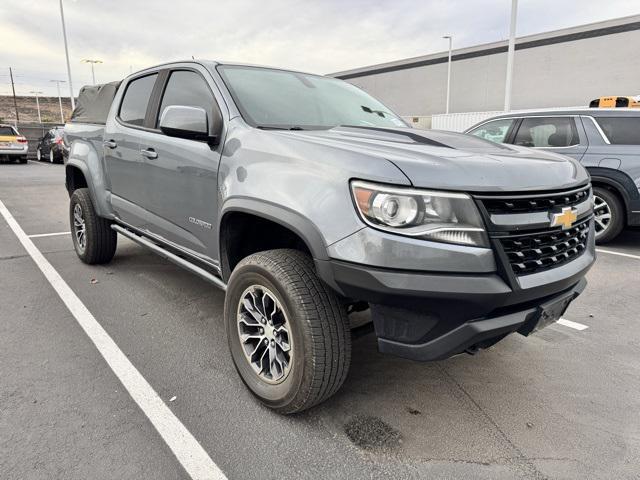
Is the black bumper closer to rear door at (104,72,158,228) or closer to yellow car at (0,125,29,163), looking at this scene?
rear door at (104,72,158,228)

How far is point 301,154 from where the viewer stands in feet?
7.23

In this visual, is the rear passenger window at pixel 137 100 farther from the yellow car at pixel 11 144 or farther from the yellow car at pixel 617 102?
the yellow car at pixel 11 144

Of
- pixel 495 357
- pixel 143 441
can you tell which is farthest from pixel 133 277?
pixel 495 357

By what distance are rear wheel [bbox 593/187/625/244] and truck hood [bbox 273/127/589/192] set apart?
416 cm

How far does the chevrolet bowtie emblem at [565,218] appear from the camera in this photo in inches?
83.4

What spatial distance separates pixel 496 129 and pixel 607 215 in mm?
2009

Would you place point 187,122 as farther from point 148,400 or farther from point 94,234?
point 94,234

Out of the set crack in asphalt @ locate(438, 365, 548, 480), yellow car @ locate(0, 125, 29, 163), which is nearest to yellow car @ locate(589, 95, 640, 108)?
crack in asphalt @ locate(438, 365, 548, 480)

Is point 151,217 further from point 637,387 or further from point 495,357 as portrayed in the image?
point 637,387

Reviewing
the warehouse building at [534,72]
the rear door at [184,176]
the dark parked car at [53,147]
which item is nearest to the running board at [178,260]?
the rear door at [184,176]

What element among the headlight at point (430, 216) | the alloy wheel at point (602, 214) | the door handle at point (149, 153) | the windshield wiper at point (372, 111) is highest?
the windshield wiper at point (372, 111)

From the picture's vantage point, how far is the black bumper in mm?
1844

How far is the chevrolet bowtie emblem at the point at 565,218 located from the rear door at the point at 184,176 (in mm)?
1775

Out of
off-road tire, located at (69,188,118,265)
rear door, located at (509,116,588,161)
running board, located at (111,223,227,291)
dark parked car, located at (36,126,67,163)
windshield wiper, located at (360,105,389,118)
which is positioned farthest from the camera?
dark parked car, located at (36,126,67,163)
